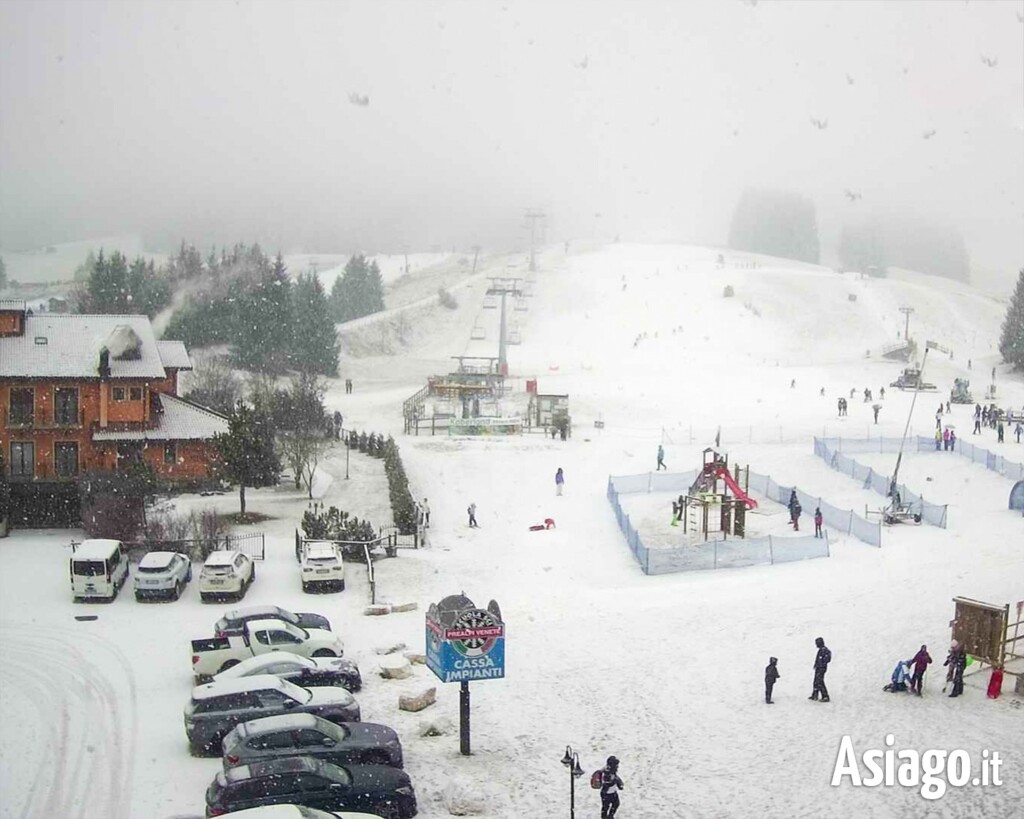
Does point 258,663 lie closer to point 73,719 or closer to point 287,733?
point 73,719

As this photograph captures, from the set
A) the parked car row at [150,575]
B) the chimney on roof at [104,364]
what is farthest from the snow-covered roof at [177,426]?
the parked car row at [150,575]

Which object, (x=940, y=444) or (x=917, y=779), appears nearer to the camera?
(x=917, y=779)

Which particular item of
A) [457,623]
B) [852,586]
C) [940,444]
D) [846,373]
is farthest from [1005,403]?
[457,623]

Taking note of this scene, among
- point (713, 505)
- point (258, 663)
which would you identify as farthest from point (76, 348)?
point (258, 663)

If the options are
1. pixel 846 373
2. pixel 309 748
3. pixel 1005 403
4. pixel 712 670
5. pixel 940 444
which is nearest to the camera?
pixel 309 748

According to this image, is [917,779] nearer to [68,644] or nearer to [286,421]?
[68,644]

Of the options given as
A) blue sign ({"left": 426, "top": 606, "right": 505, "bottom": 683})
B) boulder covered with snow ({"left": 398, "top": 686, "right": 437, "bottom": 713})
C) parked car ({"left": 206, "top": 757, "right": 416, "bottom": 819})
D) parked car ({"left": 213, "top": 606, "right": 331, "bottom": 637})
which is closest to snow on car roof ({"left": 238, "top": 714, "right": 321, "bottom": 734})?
parked car ({"left": 206, "top": 757, "right": 416, "bottom": 819})

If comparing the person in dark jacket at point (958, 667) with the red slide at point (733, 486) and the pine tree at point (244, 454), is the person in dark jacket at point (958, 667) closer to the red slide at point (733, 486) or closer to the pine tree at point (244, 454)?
the red slide at point (733, 486)
